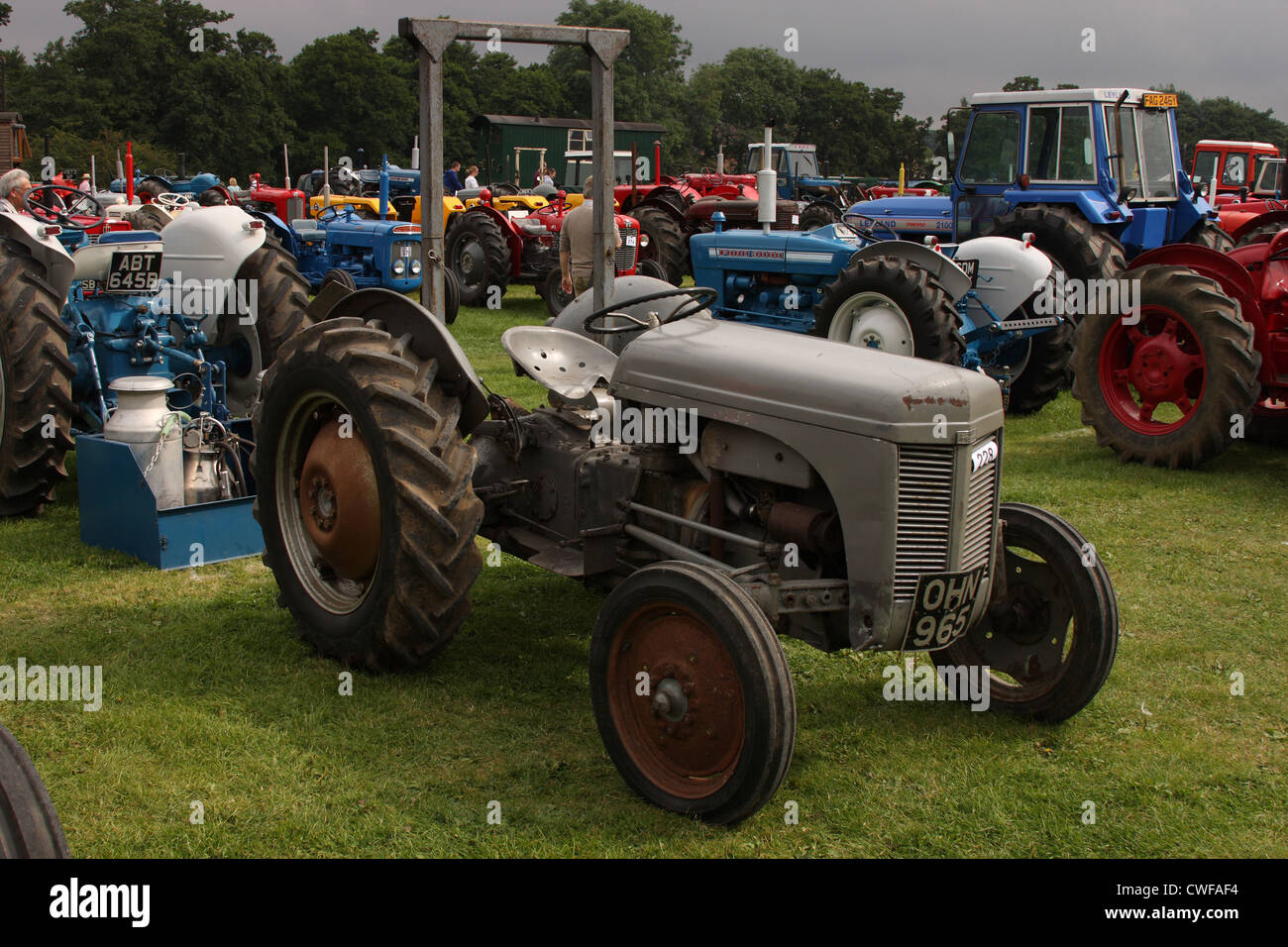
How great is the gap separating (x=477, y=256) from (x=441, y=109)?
1146cm

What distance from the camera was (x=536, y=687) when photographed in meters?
4.33

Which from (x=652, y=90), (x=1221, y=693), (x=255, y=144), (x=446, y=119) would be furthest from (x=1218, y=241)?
(x=652, y=90)

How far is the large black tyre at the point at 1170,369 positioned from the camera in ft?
24.7

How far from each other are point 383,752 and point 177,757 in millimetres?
627

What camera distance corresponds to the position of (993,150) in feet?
37.2

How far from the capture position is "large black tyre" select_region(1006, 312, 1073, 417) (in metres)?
9.76

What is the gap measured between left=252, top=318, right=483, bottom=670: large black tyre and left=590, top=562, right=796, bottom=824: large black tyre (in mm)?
799

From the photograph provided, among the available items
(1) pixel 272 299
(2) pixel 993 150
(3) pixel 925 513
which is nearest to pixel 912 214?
(2) pixel 993 150

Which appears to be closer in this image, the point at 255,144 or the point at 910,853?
the point at 910,853

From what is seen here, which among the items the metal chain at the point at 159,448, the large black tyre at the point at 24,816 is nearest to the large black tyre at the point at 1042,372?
the metal chain at the point at 159,448

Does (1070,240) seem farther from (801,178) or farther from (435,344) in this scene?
(801,178)

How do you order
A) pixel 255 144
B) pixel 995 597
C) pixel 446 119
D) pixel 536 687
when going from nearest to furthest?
pixel 995 597 < pixel 536 687 < pixel 255 144 < pixel 446 119

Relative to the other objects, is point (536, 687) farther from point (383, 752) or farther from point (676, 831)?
point (676, 831)

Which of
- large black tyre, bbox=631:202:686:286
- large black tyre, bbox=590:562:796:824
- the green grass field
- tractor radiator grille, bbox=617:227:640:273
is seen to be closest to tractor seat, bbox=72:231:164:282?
the green grass field
